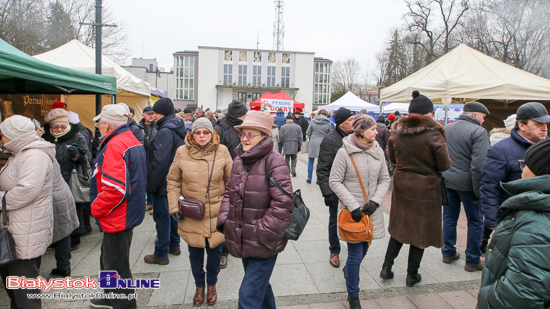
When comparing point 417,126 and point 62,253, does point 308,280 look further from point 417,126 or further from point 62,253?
point 62,253

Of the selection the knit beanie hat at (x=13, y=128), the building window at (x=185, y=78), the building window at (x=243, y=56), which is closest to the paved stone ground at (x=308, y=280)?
the knit beanie hat at (x=13, y=128)

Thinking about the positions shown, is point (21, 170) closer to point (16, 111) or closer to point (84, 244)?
point (84, 244)

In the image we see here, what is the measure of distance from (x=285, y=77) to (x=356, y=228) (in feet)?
193

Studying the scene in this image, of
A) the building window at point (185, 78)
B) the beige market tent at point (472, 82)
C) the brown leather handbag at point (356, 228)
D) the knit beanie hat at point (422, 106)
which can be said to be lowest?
the brown leather handbag at point (356, 228)

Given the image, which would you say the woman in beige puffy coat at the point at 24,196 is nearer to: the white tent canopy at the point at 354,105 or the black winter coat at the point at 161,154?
the black winter coat at the point at 161,154

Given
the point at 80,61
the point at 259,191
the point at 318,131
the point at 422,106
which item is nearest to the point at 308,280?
the point at 259,191

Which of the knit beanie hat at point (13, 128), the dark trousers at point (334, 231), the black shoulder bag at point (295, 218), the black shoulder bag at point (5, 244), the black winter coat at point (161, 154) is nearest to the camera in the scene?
the black shoulder bag at point (295, 218)

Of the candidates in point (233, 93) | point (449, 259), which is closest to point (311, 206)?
point (449, 259)

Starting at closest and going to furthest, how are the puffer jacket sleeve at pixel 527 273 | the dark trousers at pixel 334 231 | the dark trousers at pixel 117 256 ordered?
Result: the puffer jacket sleeve at pixel 527 273, the dark trousers at pixel 117 256, the dark trousers at pixel 334 231

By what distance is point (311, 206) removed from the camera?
6863 mm

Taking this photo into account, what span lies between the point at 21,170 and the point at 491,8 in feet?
103

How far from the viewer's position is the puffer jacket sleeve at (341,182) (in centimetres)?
309

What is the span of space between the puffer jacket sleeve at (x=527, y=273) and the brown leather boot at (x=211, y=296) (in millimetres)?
2432

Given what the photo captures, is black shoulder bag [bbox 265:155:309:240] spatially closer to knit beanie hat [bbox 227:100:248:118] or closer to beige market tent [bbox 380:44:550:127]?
knit beanie hat [bbox 227:100:248:118]
